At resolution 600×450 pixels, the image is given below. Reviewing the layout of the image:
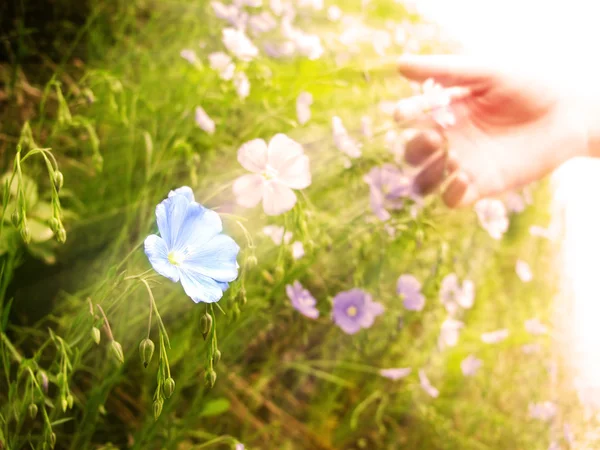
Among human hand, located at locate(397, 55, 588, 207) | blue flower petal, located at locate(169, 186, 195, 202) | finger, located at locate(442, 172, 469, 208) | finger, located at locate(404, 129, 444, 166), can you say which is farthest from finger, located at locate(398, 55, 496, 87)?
blue flower petal, located at locate(169, 186, 195, 202)

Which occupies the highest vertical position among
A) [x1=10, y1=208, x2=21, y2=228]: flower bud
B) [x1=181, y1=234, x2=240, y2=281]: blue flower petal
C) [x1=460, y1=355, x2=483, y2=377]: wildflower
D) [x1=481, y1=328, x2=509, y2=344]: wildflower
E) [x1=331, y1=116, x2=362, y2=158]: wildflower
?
[x1=181, y1=234, x2=240, y2=281]: blue flower petal

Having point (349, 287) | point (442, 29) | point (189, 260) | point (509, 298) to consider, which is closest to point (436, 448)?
point (349, 287)

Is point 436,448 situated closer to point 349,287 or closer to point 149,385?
point 349,287

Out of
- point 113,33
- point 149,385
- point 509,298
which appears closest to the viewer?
point 149,385

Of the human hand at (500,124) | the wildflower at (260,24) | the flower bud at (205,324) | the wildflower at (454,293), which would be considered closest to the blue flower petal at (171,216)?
the flower bud at (205,324)

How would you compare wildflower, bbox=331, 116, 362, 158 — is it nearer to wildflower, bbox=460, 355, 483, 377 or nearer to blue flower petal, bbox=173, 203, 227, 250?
blue flower petal, bbox=173, 203, 227, 250

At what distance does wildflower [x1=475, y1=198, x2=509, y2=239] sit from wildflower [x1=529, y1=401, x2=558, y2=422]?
0.61 meters

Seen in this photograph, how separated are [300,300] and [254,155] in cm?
48

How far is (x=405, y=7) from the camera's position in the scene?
14.5 ft

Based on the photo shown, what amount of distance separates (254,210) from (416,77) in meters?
0.78

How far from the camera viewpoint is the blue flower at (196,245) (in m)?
0.77

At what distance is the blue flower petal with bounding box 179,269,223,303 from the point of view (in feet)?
2.37

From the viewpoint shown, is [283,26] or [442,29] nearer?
[283,26]

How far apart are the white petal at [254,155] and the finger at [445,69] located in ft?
2.97
